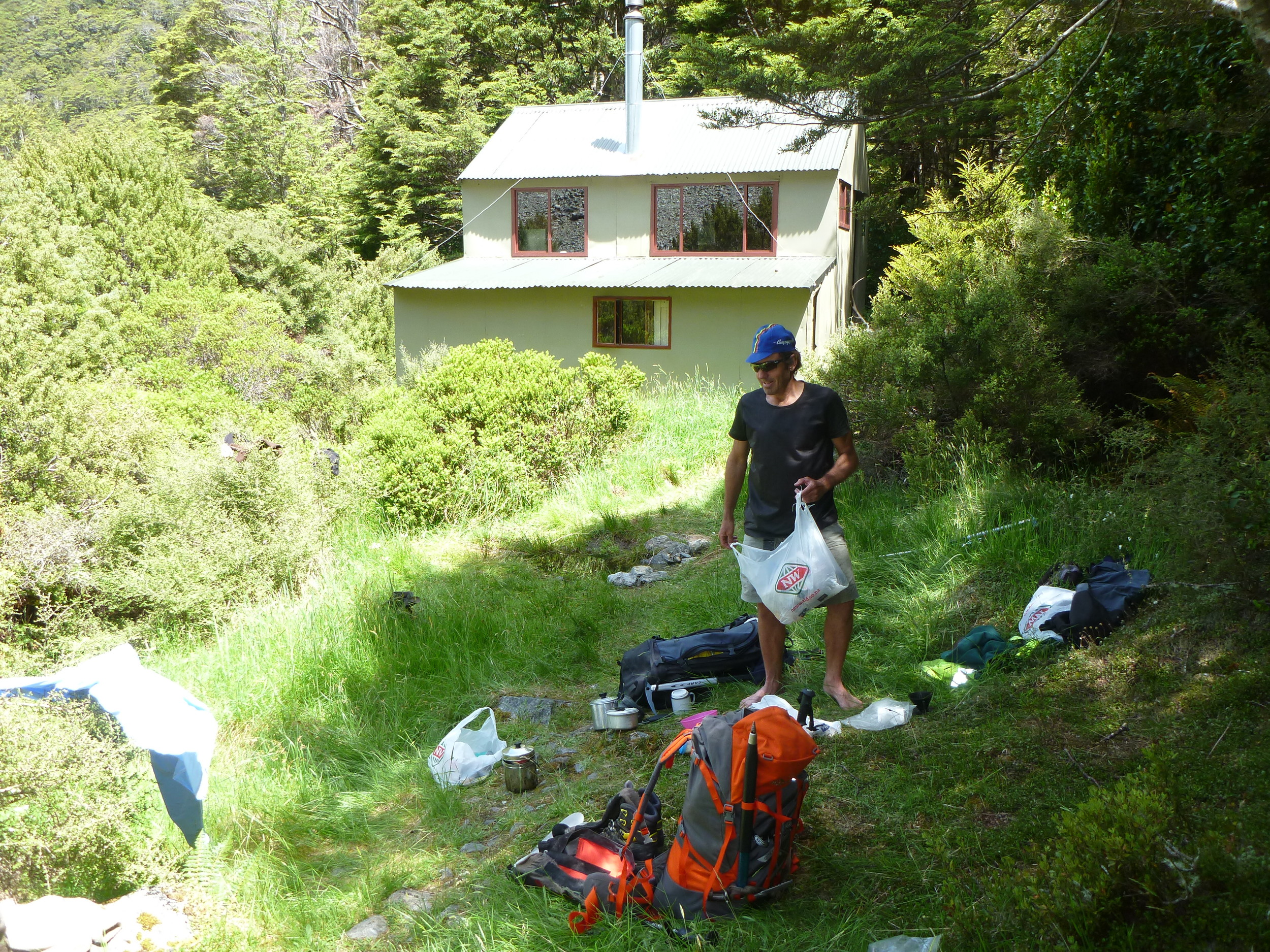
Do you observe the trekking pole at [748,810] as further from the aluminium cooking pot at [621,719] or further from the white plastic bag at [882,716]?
the aluminium cooking pot at [621,719]

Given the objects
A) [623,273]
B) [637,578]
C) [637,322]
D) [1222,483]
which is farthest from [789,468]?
[637,322]

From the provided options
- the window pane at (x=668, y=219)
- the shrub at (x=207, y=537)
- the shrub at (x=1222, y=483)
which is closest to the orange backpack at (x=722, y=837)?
the shrub at (x=1222, y=483)

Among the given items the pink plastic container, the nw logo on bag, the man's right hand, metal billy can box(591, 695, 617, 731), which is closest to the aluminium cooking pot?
metal billy can box(591, 695, 617, 731)

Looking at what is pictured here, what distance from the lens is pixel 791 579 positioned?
4.40 metres

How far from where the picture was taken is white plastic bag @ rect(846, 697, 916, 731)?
4379 mm

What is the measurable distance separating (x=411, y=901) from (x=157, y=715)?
1.34 meters

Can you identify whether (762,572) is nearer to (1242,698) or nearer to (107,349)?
(1242,698)

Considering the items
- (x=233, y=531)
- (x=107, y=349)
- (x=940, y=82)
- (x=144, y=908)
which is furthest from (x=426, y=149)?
(x=144, y=908)

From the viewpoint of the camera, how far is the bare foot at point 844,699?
462cm

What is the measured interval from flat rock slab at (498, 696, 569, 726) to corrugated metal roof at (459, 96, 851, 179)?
16493 mm

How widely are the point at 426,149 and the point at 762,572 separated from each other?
2850 cm

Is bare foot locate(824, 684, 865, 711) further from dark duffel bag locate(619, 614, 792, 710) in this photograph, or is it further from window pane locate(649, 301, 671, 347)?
window pane locate(649, 301, 671, 347)

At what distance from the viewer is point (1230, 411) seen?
16.2ft

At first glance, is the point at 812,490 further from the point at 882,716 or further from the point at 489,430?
the point at 489,430
